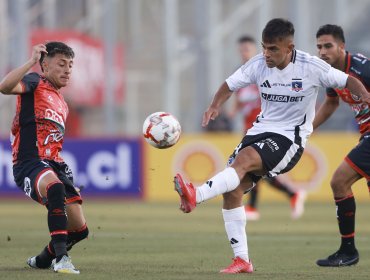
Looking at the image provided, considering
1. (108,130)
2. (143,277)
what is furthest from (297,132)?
(108,130)

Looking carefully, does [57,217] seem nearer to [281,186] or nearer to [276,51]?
[276,51]

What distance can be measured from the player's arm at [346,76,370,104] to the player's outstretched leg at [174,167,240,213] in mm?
1208

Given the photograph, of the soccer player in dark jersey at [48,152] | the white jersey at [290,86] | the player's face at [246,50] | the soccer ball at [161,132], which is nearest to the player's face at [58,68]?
the soccer player in dark jersey at [48,152]

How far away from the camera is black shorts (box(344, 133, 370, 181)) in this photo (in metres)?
9.33

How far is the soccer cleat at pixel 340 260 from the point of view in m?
9.06

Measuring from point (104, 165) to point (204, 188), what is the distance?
11.6 metres

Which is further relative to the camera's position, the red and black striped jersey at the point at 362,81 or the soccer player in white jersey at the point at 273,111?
the red and black striped jersey at the point at 362,81

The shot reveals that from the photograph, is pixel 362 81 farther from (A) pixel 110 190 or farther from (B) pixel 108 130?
(B) pixel 108 130

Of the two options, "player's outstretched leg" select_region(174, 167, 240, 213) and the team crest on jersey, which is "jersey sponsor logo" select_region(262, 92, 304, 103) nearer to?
the team crest on jersey

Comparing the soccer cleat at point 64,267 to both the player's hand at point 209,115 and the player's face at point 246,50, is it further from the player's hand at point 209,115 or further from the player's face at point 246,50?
the player's face at point 246,50

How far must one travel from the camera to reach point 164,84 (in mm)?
23766

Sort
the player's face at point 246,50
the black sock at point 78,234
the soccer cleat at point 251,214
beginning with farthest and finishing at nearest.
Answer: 1. the soccer cleat at point 251,214
2. the player's face at point 246,50
3. the black sock at point 78,234

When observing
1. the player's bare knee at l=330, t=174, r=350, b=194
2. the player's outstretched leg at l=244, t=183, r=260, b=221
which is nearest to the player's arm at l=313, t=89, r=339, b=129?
the player's bare knee at l=330, t=174, r=350, b=194

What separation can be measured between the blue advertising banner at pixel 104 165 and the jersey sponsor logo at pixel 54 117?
35.3ft
